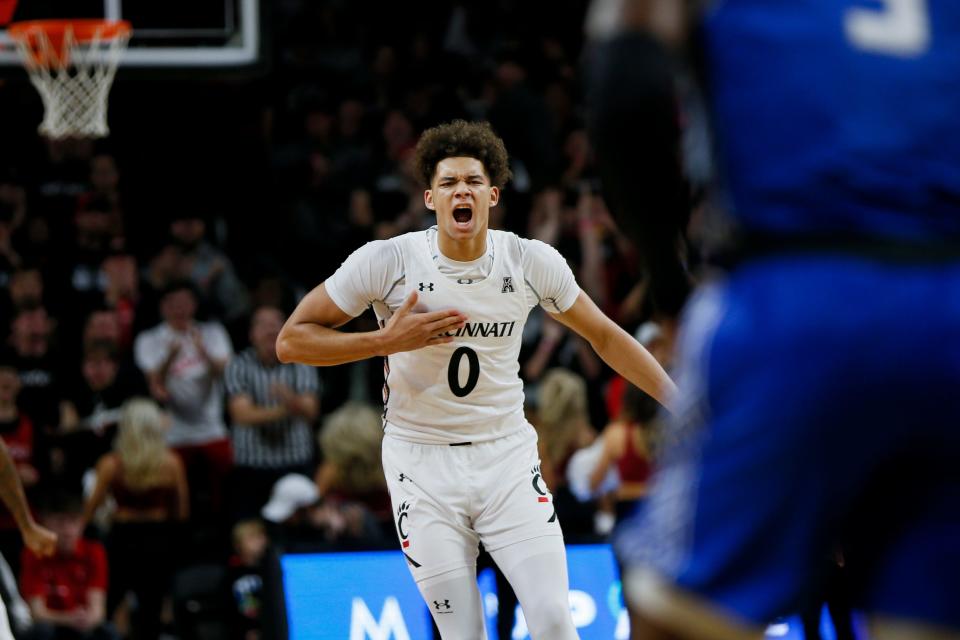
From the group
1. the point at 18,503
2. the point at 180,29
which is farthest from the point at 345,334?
the point at 180,29

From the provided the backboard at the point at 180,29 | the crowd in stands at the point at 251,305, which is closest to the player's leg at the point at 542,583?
the crowd in stands at the point at 251,305

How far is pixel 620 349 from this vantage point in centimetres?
656

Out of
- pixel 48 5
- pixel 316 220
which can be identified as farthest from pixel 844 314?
pixel 316 220

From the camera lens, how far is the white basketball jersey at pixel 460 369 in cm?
652

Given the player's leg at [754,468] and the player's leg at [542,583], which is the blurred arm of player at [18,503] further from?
the player's leg at [754,468]

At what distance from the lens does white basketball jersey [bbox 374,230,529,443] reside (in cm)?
652

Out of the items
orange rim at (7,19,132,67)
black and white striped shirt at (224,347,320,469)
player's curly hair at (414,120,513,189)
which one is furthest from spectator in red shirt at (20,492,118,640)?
player's curly hair at (414,120,513,189)

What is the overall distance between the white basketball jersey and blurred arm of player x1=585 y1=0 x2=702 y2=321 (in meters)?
4.05

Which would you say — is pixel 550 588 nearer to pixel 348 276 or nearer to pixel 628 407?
pixel 348 276

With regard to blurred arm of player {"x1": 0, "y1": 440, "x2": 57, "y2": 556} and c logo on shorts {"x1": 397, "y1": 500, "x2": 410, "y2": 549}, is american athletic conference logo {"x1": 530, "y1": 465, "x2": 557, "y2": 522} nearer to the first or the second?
c logo on shorts {"x1": 397, "y1": 500, "x2": 410, "y2": 549}

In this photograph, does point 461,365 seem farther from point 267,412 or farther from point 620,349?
point 267,412

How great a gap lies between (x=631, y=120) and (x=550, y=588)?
13.4 feet

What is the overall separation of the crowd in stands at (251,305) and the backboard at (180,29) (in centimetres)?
245

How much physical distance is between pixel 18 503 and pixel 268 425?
505 cm
